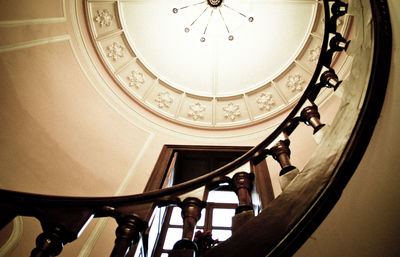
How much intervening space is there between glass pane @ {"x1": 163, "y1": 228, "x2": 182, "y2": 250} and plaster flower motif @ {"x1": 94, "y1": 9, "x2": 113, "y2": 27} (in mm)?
4539

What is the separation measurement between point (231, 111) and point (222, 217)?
289 cm

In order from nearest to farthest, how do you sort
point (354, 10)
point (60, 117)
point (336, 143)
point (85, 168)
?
point (336, 143) → point (354, 10) → point (85, 168) → point (60, 117)

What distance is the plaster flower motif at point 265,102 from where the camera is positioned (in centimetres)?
592

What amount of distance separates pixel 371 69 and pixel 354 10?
0.79 m

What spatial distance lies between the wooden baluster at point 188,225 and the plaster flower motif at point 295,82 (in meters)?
4.94

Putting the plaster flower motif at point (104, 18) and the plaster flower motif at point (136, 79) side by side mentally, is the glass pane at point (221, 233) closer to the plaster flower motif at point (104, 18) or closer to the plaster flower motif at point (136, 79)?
the plaster flower motif at point (136, 79)

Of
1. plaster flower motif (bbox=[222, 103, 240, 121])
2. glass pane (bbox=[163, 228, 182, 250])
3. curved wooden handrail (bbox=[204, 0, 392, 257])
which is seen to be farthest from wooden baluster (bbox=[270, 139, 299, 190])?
plaster flower motif (bbox=[222, 103, 240, 121])

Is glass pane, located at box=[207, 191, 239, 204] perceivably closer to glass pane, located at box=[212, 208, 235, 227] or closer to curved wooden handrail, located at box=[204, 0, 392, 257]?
glass pane, located at box=[212, 208, 235, 227]

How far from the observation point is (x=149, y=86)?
620 centimetres

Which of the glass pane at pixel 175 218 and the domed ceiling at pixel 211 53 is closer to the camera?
the glass pane at pixel 175 218

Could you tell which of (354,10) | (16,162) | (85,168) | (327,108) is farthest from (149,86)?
(354,10)

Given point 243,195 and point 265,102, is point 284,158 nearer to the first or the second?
point 243,195

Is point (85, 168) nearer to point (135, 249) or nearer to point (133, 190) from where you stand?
point (133, 190)

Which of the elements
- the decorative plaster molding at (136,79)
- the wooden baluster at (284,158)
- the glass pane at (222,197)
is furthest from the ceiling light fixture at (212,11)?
the wooden baluster at (284,158)
